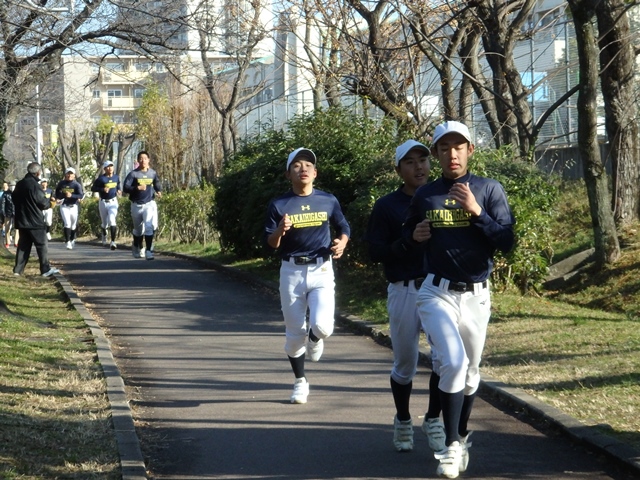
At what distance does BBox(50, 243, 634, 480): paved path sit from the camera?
20.9ft

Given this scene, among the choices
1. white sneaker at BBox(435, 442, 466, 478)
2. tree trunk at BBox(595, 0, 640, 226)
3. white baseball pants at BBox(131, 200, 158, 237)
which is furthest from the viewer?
white baseball pants at BBox(131, 200, 158, 237)

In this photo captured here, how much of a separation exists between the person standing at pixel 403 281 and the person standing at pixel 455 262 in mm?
548

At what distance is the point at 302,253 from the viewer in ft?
26.4

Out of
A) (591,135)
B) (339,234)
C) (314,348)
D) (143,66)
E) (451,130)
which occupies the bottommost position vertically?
(314,348)

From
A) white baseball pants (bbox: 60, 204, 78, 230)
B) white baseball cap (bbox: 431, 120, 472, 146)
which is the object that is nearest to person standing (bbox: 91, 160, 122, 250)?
white baseball pants (bbox: 60, 204, 78, 230)

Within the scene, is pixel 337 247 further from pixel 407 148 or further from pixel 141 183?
pixel 141 183

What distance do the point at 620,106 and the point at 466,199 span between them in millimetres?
11766

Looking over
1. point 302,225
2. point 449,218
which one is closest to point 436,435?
point 449,218

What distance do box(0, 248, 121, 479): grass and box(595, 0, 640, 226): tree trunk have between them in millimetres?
8910

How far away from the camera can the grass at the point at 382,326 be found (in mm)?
6816

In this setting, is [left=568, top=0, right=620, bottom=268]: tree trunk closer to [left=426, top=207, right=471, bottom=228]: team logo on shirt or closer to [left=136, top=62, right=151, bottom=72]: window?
[left=426, top=207, right=471, bottom=228]: team logo on shirt

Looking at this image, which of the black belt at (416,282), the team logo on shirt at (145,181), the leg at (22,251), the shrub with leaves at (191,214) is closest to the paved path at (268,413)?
the black belt at (416,282)

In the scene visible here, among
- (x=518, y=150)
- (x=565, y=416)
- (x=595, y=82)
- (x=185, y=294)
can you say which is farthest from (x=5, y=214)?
(x=565, y=416)

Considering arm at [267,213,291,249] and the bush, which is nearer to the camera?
arm at [267,213,291,249]
